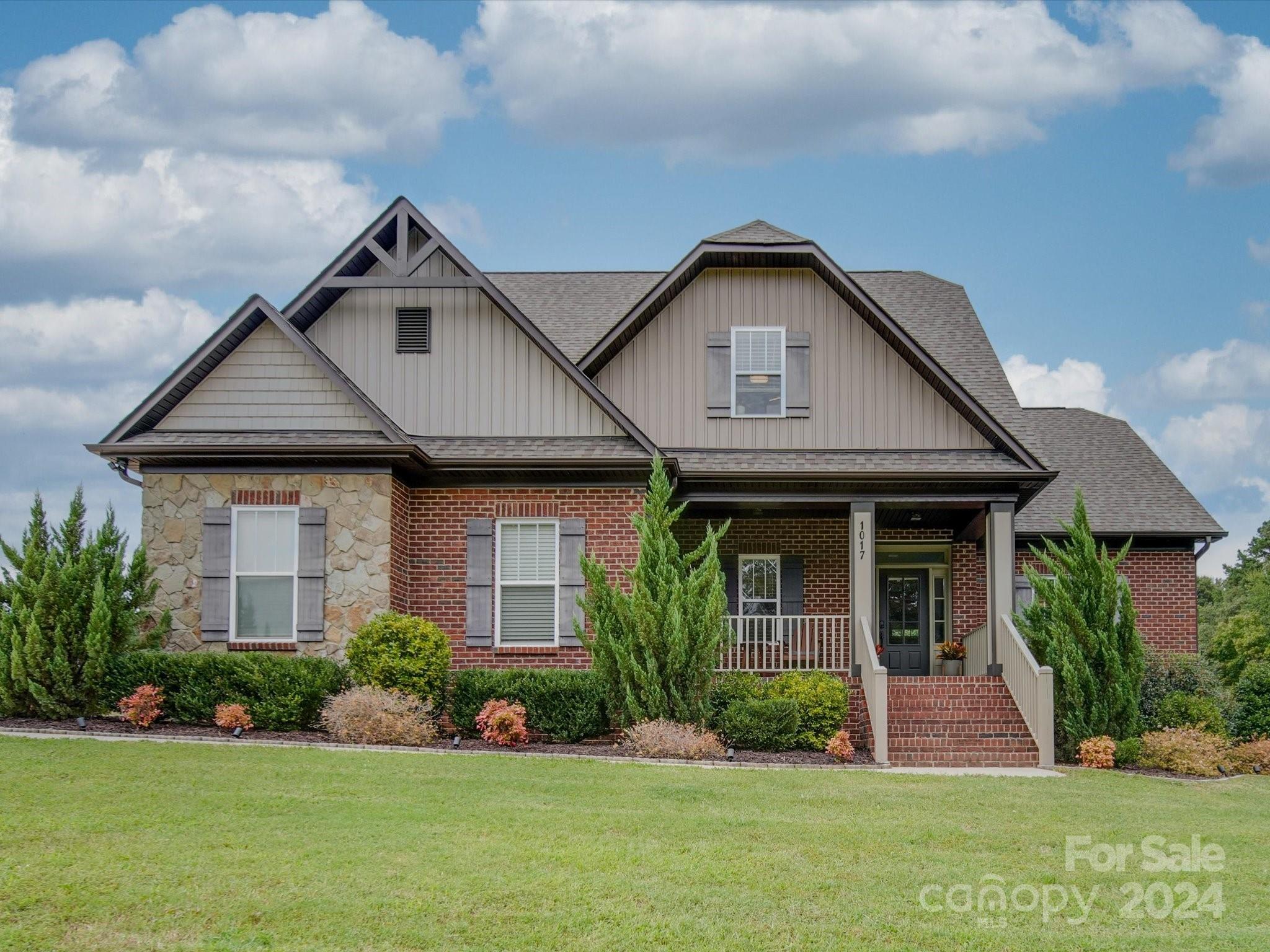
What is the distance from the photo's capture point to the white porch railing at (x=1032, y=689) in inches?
657

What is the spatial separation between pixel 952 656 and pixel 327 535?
9.86m

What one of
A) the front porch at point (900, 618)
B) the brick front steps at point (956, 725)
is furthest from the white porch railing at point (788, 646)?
the brick front steps at point (956, 725)

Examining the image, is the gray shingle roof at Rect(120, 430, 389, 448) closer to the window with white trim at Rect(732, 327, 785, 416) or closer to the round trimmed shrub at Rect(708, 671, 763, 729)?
the round trimmed shrub at Rect(708, 671, 763, 729)

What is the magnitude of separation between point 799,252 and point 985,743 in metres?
7.14

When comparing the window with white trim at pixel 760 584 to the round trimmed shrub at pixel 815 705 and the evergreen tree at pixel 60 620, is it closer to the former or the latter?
the round trimmed shrub at pixel 815 705

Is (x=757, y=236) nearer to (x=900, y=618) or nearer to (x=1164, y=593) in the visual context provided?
(x=900, y=618)

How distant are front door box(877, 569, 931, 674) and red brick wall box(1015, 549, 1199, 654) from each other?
2109 mm

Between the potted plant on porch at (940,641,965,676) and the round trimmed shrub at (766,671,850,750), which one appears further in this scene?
the potted plant on porch at (940,641,965,676)

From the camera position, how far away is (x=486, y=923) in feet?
28.5

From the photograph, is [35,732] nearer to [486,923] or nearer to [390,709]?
[390,709]

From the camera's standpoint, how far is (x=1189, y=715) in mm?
17609

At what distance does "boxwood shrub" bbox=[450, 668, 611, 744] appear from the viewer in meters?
16.6

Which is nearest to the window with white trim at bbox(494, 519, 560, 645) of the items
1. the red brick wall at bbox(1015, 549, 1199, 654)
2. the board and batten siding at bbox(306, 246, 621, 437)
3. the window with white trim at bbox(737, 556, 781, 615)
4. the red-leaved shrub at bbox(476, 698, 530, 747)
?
the board and batten siding at bbox(306, 246, 621, 437)

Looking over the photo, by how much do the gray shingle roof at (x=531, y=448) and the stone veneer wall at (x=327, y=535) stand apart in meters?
1.28
